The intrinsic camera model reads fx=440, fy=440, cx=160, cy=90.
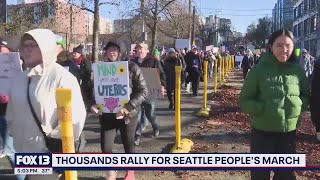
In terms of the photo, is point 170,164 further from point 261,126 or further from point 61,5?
point 61,5

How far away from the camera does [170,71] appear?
12914 mm

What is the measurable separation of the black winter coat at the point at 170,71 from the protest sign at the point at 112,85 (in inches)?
294

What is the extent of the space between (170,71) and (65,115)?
33.4ft

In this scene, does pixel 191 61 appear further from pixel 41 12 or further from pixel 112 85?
Answer: pixel 112 85

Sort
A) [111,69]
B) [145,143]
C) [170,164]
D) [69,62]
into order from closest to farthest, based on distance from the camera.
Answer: [170,164], [111,69], [69,62], [145,143]

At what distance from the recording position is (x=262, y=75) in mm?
3867

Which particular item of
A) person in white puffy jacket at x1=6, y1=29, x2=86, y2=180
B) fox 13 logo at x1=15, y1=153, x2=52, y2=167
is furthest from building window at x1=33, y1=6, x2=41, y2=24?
fox 13 logo at x1=15, y1=153, x2=52, y2=167

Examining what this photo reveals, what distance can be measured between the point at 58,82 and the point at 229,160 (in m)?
1.32

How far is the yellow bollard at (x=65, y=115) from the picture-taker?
2770mm

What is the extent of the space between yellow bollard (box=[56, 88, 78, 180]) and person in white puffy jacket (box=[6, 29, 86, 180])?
23cm

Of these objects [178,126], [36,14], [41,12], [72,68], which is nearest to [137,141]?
[178,126]

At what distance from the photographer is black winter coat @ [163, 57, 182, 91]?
12633 millimetres

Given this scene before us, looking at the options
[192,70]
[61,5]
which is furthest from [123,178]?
[61,5]

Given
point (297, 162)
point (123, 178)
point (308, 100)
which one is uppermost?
point (308, 100)
